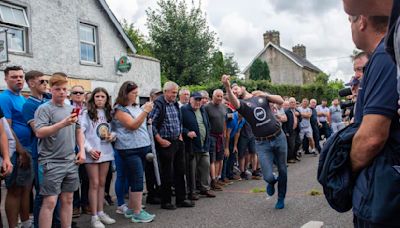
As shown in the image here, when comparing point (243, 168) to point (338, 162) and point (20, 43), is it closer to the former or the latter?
point (338, 162)

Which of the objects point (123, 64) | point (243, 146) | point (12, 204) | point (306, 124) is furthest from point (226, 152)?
point (123, 64)

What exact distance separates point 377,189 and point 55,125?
3.38m

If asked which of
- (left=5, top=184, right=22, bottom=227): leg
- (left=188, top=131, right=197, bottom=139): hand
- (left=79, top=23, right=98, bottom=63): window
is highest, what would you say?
(left=79, top=23, right=98, bottom=63): window

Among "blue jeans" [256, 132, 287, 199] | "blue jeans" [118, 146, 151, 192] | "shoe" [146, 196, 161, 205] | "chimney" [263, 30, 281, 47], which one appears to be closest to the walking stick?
"blue jeans" [118, 146, 151, 192]

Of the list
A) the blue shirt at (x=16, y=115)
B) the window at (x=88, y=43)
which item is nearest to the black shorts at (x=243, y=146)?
the blue shirt at (x=16, y=115)

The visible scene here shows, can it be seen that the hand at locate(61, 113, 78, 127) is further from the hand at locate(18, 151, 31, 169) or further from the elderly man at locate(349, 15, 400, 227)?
the elderly man at locate(349, 15, 400, 227)

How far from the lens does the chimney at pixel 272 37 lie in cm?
5420

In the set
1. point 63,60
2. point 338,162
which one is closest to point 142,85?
point 63,60

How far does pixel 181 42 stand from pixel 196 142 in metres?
25.5

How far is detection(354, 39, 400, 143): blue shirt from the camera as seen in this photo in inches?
74.2

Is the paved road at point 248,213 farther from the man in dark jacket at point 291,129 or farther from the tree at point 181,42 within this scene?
the tree at point 181,42

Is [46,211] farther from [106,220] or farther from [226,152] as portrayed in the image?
[226,152]

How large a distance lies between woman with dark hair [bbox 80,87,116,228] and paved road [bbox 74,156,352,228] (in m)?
0.38

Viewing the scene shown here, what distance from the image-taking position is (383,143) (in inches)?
75.3
